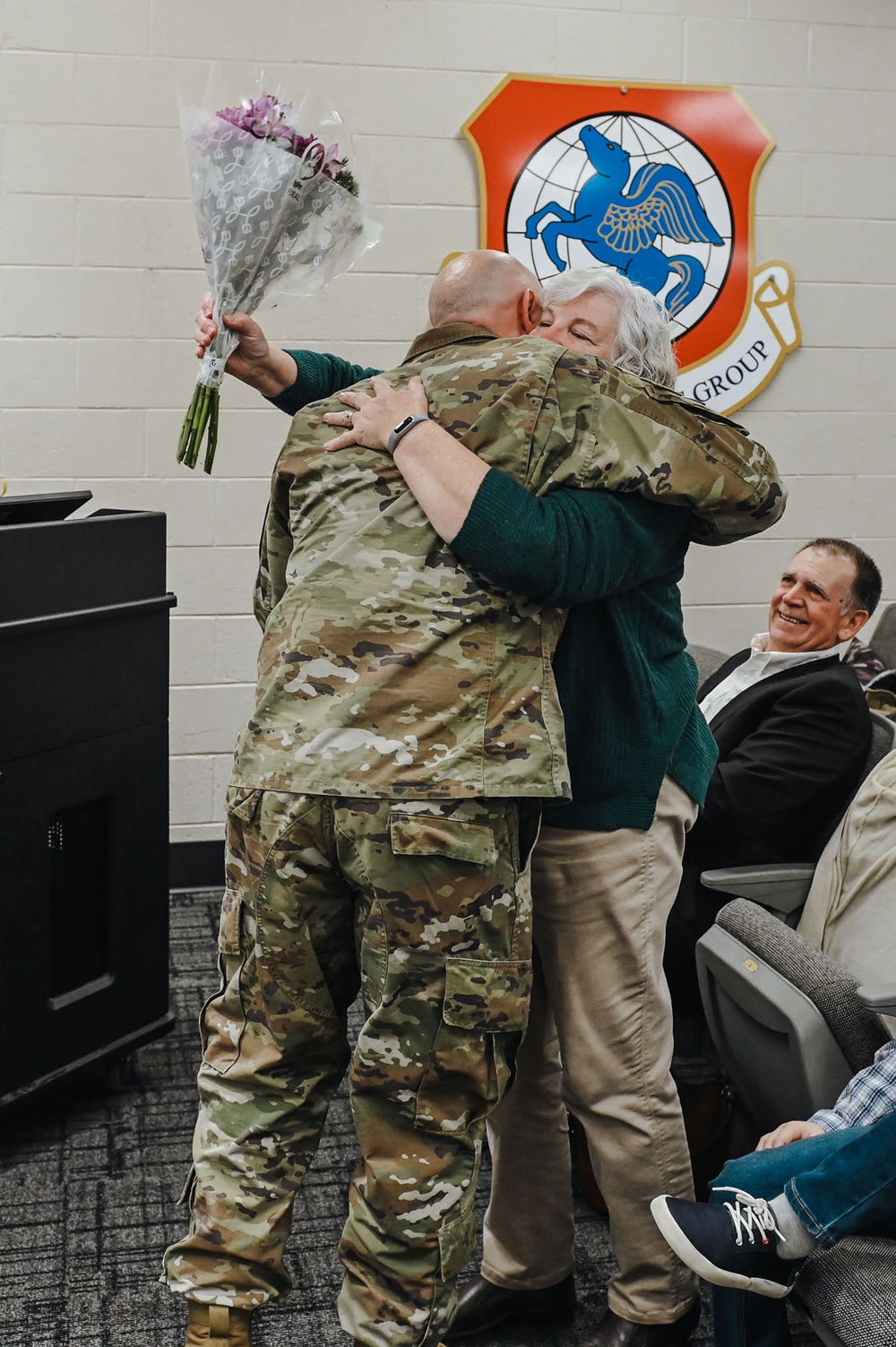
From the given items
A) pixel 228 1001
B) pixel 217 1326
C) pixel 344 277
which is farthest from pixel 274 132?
pixel 344 277

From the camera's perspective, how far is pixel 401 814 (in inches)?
53.5

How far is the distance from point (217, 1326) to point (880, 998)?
0.86 meters

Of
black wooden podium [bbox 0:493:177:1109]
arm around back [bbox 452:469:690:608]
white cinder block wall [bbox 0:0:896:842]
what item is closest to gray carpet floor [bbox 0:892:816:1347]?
black wooden podium [bbox 0:493:177:1109]

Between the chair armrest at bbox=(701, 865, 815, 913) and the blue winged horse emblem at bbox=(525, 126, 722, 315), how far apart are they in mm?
2050

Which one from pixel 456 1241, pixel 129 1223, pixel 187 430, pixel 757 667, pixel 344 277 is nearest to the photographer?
pixel 456 1241

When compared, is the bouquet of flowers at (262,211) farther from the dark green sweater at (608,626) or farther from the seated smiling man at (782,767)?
the seated smiling man at (782,767)

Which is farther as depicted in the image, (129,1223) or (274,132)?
(129,1223)

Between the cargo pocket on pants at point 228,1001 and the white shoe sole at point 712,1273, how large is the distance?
0.54 metres

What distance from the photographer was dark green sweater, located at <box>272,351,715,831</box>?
53.5 inches

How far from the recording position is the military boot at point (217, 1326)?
1.47 m

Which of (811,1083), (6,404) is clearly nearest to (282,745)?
(811,1083)

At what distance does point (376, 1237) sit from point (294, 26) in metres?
3.06

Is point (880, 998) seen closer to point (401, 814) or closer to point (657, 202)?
point (401, 814)

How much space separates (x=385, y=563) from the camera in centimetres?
141
